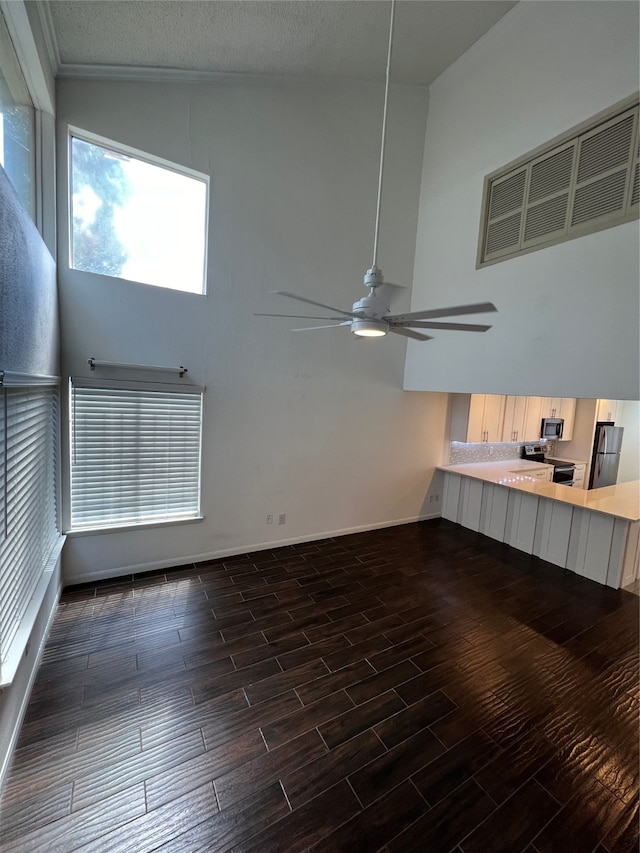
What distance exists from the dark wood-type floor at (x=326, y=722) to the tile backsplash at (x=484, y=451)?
243 centimetres

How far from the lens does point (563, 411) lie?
6121 mm

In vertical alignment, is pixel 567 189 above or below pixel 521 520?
above

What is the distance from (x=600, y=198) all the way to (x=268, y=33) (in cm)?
298

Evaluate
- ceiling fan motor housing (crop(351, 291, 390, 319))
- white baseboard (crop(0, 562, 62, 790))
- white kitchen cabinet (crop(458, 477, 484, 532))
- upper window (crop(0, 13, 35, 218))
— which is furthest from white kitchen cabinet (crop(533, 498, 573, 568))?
upper window (crop(0, 13, 35, 218))

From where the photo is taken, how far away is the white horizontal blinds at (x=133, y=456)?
305 cm

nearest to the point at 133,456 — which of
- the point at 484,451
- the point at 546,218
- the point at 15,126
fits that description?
the point at 15,126

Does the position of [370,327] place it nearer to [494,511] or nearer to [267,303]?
[267,303]

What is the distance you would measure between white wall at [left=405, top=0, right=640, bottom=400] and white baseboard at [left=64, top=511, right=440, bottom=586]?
2071 mm

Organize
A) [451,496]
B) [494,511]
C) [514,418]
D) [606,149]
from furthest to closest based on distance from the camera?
[514,418], [451,496], [494,511], [606,149]

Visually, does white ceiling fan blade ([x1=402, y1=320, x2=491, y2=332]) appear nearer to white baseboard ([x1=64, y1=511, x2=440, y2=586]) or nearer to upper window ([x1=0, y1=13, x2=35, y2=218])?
upper window ([x1=0, y1=13, x2=35, y2=218])

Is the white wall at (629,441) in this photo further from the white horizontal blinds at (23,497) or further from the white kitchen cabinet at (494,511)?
the white horizontal blinds at (23,497)

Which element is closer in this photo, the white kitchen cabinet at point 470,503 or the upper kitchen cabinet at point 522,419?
the white kitchen cabinet at point 470,503

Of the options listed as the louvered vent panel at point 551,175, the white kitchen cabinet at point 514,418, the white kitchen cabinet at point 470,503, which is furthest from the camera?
the white kitchen cabinet at point 514,418

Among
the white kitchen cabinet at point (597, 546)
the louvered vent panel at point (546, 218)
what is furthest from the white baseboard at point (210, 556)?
the louvered vent panel at point (546, 218)
